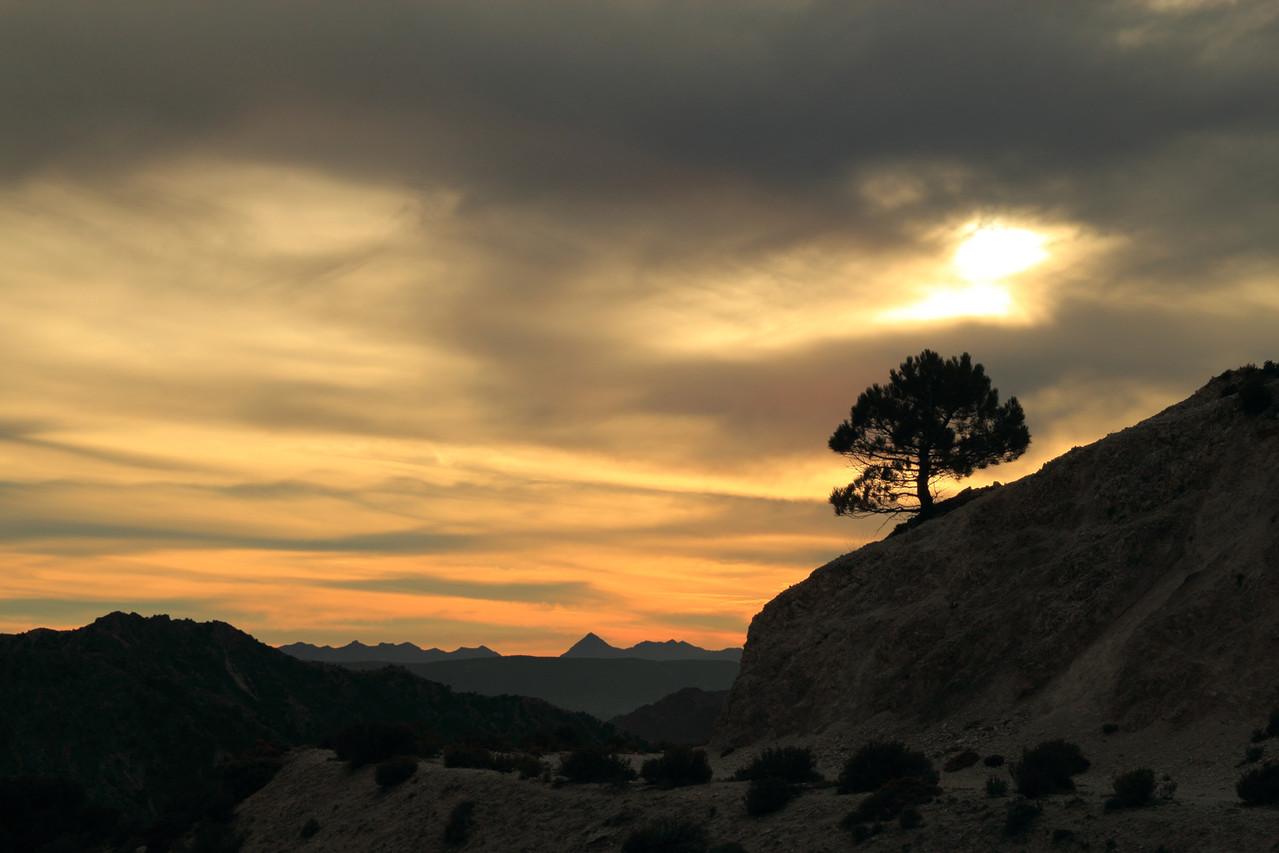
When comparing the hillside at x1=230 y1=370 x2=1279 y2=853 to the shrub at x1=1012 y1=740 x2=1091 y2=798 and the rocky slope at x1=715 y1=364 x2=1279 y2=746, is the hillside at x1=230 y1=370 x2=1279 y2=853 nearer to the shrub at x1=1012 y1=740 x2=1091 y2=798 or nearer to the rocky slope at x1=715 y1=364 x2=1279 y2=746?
the rocky slope at x1=715 y1=364 x2=1279 y2=746

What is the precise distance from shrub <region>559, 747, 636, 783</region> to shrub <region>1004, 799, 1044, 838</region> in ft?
57.9

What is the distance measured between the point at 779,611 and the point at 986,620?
56.2 ft

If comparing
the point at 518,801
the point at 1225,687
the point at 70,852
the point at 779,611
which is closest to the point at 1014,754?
the point at 1225,687

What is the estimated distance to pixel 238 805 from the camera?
5122cm

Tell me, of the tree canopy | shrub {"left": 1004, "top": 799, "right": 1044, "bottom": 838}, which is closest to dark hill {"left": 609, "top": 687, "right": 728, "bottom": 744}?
the tree canopy

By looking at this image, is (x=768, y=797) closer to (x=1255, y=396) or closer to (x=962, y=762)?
(x=962, y=762)

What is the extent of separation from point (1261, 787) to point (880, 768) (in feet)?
34.5

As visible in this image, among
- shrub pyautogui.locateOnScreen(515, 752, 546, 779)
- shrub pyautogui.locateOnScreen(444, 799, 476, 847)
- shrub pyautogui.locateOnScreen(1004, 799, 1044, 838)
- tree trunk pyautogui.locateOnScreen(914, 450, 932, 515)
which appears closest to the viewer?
shrub pyautogui.locateOnScreen(1004, 799, 1044, 838)

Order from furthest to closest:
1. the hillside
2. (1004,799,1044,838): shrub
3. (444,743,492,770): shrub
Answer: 1. (444,743,492,770): shrub
2. the hillside
3. (1004,799,1044,838): shrub

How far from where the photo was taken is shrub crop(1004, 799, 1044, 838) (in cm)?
2177

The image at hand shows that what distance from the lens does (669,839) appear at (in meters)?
27.2

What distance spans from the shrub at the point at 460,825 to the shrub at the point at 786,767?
10.4 meters

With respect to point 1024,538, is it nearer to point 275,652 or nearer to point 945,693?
point 945,693

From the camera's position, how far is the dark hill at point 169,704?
81.8m
